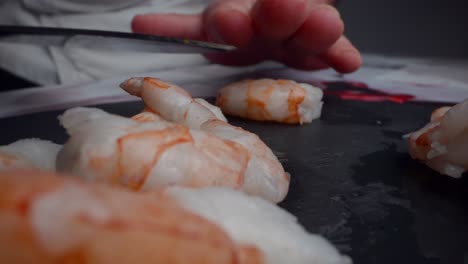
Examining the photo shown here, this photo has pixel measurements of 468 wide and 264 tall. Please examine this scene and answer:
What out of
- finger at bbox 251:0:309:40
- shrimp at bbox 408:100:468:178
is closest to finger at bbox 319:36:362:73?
finger at bbox 251:0:309:40

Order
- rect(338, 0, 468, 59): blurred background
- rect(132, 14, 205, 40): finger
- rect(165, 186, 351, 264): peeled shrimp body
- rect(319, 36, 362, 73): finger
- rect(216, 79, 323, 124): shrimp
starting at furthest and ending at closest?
rect(338, 0, 468, 59): blurred background → rect(132, 14, 205, 40): finger → rect(319, 36, 362, 73): finger → rect(216, 79, 323, 124): shrimp → rect(165, 186, 351, 264): peeled shrimp body

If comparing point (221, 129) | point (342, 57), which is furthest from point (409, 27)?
point (221, 129)

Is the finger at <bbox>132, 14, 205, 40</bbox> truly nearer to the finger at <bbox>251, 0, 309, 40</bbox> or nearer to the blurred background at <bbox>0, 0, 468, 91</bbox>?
the finger at <bbox>251, 0, 309, 40</bbox>

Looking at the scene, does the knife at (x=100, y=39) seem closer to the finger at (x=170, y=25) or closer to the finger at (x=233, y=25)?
the finger at (x=233, y=25)

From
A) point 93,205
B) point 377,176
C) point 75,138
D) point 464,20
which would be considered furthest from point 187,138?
point 464,20

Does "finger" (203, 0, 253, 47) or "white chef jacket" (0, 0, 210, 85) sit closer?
"finger" (203, 0, 253, 47)

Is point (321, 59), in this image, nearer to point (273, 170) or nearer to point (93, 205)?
point (273, 170)
